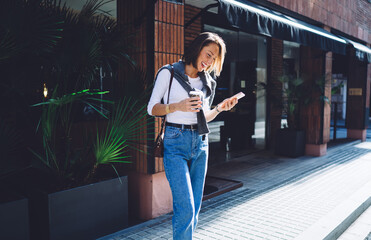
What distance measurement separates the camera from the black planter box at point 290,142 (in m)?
7.62

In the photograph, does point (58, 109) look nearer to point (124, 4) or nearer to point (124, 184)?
point (124, 184)

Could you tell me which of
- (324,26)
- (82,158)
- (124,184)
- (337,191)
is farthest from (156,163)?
(324,26)

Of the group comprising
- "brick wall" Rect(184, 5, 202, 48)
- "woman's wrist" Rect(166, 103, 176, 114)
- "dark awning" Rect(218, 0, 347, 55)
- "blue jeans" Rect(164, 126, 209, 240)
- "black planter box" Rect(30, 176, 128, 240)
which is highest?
"brick wall" Rect(184, 5, 202, 48)

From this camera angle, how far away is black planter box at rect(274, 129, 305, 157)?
7621 mm

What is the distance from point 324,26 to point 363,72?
3.86m

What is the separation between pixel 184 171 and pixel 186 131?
0.28m

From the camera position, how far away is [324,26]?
8.05 meters

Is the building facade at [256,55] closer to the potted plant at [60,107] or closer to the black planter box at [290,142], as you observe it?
the black planter box at [290,142]

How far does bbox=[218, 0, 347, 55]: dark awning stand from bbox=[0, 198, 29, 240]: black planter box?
286 cm

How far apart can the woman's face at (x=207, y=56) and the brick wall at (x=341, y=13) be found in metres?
4.46

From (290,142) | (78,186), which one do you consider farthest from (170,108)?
(290,142)

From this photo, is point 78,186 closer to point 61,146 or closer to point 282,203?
point 61,146

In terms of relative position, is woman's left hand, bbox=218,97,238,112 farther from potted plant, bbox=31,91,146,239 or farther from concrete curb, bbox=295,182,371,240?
concrete curb, bbox=295,182,371,240

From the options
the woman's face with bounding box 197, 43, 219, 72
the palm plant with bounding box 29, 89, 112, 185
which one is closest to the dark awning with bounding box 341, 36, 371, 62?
the woman's face with bounding box 197, 43, 219, 72
